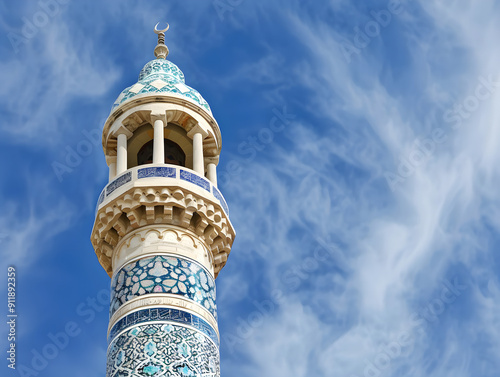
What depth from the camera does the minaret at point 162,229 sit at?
11305 millimetres

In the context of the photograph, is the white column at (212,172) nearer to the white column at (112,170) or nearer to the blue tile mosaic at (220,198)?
the blue tile mosaic at (220,198)

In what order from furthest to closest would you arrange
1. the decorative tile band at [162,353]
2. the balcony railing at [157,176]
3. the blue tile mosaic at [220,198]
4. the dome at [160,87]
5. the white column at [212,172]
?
the dome at [160,87], the white column at [212,172], the blue tile mosaic at [220,198], the balcony railing at [157,176], the decorative tile band at [162,353]

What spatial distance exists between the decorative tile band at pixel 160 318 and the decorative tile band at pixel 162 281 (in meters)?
0.28

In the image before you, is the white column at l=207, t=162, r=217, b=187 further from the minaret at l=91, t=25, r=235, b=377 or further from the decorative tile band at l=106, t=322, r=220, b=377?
the decorative tile band at l=106, t=322, r=220, b=377

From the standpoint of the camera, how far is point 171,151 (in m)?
14.3

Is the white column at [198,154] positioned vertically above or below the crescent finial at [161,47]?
below

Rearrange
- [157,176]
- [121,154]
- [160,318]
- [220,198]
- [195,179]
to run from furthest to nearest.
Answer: [121,154], [220,198], [195,179], [157,176], [160,318]

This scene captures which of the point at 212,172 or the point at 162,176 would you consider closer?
the point at 162,176

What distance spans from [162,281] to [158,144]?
7.85 ft

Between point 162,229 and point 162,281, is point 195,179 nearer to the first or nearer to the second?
point 162,229

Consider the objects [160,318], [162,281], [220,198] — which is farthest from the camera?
[220,198]

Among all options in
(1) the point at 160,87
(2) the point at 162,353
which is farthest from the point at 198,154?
(2) the point at 162,353

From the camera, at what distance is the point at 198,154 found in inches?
541

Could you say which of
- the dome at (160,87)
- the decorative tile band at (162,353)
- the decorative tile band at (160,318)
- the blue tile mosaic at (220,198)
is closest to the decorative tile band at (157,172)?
the blue tile mosaic at (220,198)
